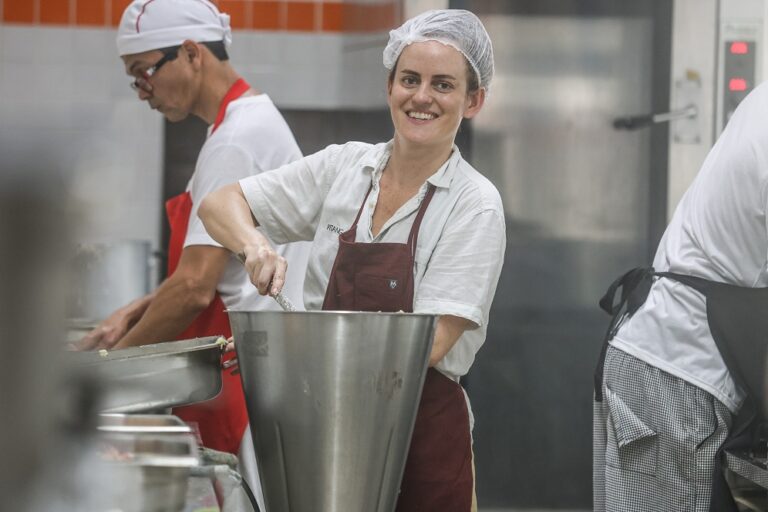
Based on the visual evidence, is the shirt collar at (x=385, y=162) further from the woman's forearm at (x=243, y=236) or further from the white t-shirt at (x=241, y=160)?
the white t-shirt at (x=241, y=160)

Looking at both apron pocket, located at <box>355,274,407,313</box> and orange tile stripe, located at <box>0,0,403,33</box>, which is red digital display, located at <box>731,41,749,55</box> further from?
apron pocket, located at <box>355,274,407,313</box>

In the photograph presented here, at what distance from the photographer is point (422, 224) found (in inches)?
64.6

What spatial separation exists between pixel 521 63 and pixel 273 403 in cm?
220

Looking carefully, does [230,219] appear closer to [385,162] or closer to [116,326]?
[385,162]

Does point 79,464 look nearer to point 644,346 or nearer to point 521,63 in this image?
point 644,346

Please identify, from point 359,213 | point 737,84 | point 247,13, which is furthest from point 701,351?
point 247,13

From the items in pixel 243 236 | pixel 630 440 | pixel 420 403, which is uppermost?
pixel 243 236

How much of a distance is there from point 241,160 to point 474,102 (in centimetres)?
53

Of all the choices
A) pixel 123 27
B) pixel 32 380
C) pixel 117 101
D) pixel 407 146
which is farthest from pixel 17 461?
pixel 117 101

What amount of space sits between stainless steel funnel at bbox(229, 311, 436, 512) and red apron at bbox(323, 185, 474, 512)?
25cm

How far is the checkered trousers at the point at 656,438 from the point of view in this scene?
1.87m

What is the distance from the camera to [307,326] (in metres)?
1.26

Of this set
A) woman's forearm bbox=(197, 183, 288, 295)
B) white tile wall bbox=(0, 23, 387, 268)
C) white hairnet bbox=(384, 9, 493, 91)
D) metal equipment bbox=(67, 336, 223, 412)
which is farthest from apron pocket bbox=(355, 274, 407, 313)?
white tile wall bbox=(0, 23, 387, 268)

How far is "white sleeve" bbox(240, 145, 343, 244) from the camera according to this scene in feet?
5.83
